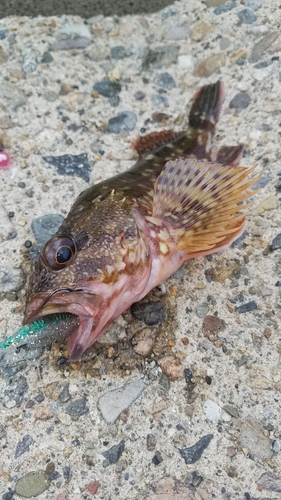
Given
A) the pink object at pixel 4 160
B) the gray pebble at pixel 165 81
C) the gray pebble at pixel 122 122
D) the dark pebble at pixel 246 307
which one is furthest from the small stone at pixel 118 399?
the gray pebble at pixel 165 81

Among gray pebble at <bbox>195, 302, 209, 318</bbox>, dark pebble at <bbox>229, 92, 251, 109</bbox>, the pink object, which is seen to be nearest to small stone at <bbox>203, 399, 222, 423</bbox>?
gray pebble at <bbox>195, 302, 209, 318</bbox>

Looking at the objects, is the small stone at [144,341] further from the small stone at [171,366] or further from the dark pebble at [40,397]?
the dark pebble at [40,397]

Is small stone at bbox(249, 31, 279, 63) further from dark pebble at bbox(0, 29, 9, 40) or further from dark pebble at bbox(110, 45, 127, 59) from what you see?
dark pebble at bbox(0, 29, 9, 40)

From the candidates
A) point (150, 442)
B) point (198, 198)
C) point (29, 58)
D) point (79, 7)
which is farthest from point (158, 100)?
point (150, 442)

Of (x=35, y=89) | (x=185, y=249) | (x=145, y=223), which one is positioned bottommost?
(x=185, y=249)

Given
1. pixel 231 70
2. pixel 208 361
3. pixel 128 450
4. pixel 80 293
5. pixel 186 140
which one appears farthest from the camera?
pixel 231 70

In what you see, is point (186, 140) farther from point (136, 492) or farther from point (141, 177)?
point (136, 492)

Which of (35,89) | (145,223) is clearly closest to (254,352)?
(145,223)
